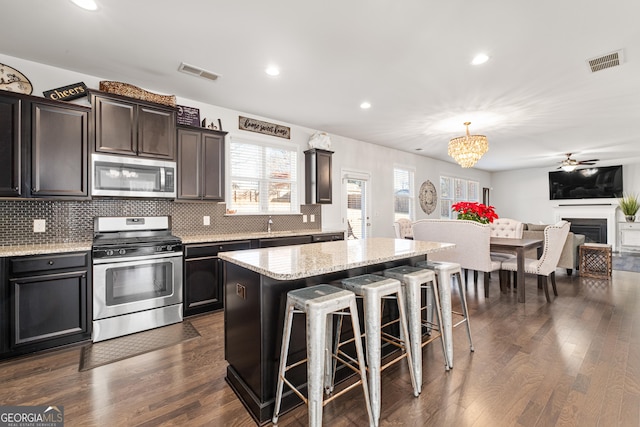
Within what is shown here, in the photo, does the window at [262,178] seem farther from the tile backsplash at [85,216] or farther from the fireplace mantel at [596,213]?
the fireplace mantel at [596,213]

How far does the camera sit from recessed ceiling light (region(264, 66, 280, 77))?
3037mm

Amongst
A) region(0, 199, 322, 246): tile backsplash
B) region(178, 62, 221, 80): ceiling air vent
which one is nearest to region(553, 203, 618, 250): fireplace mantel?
region(0, 199, 322, 246): tile backsplash

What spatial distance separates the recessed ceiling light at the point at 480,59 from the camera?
2742 mm

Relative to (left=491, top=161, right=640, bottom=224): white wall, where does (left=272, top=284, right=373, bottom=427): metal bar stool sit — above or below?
below

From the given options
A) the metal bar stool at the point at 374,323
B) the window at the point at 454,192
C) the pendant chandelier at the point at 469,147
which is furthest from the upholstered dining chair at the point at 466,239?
the window at the point at 454,192

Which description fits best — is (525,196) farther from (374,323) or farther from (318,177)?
(374,323)

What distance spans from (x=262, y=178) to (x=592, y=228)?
1004 cm

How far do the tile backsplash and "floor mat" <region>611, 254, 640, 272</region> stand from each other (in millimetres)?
7302

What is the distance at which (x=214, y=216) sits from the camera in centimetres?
399

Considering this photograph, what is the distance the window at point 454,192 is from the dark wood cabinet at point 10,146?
8335mm

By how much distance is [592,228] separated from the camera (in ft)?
28.6

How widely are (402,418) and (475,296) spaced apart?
110 inches

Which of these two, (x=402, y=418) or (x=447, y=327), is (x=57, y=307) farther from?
(x=447, y=327)

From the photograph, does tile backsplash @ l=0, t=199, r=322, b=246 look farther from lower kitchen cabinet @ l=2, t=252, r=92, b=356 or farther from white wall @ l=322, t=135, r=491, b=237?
white wall @ l=322, t=135, r=491, b=237
